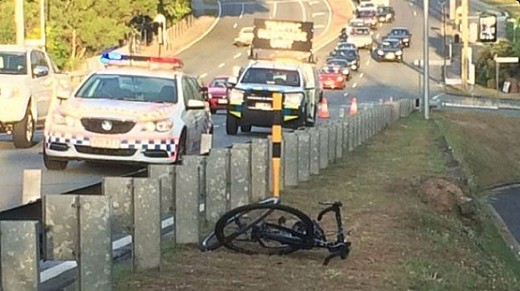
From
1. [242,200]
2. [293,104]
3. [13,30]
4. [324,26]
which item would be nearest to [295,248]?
[242,200]

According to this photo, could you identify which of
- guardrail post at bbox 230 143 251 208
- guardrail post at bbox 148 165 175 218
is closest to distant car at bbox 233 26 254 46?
guardrail post at bbox 230 143 251 208

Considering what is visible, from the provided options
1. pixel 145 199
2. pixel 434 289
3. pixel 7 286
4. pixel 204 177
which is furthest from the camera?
pixel 204 177

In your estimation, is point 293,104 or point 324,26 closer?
point 293,104

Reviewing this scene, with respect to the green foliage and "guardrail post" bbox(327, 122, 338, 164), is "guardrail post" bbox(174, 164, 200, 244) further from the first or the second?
the green foliage

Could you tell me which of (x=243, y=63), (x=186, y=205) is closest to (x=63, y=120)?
(x=186, y=205)

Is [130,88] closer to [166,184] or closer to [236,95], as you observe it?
[166,184]

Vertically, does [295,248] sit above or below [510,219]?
above

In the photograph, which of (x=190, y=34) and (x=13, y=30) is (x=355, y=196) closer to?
(x=13, y=30)

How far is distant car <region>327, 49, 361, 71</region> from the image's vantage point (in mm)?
70137

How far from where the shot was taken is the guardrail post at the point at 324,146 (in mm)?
18609

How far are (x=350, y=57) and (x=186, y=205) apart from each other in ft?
200

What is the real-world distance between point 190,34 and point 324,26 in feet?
40.3

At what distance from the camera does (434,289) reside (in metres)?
9.88

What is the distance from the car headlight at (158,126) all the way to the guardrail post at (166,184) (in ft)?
19.9
